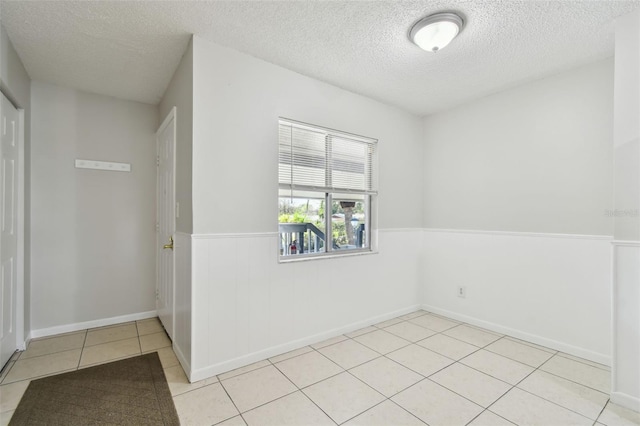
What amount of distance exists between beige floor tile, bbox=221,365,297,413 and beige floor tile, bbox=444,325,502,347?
1.88 meters

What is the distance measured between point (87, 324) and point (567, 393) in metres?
4.47

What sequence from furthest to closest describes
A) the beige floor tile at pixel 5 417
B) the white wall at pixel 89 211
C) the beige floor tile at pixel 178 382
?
the white wall at pixel 89 211
the beige floor tile at pixel 178 382
the beige floor tile at pixel 5 417

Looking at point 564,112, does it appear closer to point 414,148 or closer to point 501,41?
point 501,41

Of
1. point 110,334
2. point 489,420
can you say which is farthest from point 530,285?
point 110,334

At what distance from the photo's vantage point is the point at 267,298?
2594 millimetres

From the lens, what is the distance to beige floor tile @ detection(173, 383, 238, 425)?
181cm

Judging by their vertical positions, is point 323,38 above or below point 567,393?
above

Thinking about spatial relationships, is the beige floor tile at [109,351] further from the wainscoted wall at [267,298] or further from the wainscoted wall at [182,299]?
the wainscoted wall at [267,298]

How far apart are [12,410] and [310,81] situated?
332 cm

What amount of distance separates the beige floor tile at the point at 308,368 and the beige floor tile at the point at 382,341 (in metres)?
0.52

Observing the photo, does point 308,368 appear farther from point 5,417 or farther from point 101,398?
point 5,417

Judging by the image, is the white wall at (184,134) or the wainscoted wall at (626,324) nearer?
the wainscoted wall at (626,324)

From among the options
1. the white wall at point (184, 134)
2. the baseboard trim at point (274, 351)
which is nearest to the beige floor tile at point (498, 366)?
the baseboard trim at point (274, 351)

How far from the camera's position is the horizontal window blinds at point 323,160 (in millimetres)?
2828
